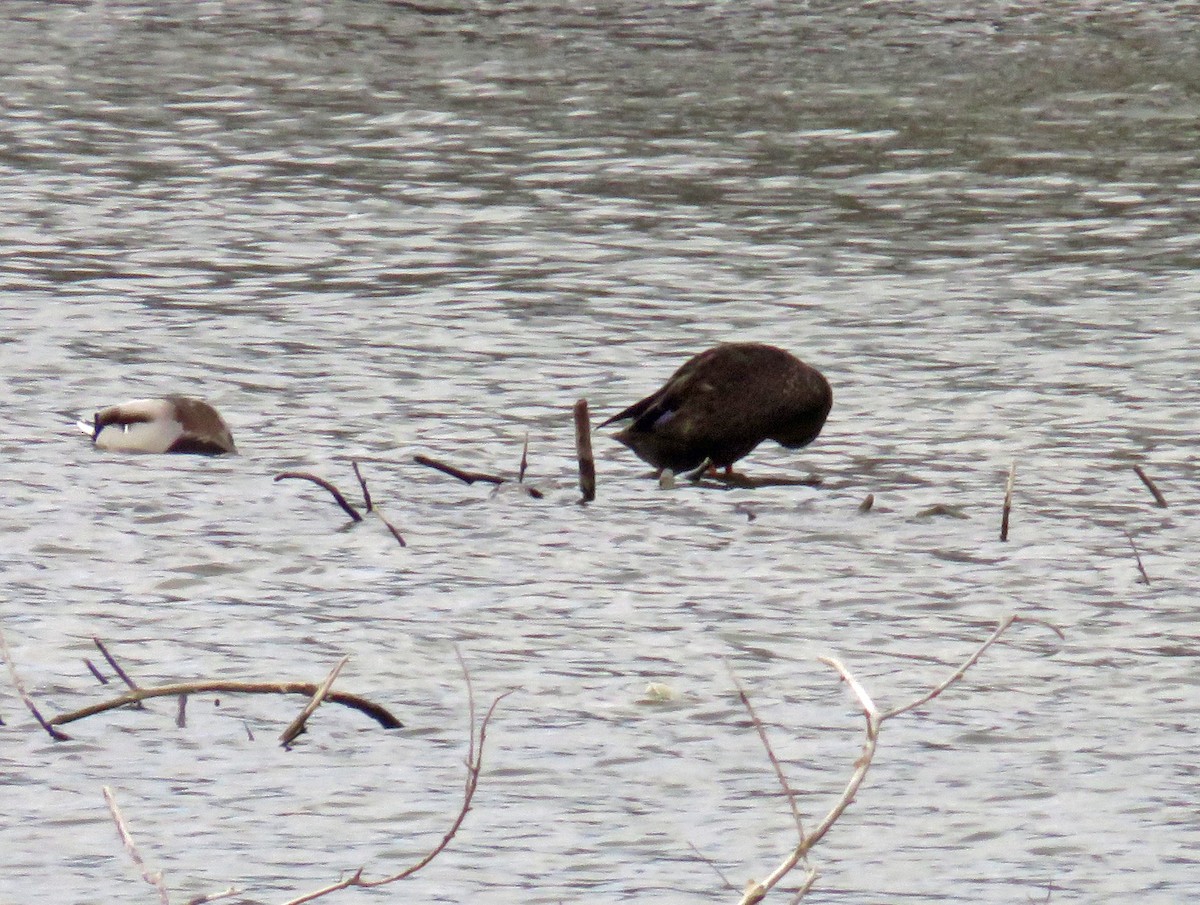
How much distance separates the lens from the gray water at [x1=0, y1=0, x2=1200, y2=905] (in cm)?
544

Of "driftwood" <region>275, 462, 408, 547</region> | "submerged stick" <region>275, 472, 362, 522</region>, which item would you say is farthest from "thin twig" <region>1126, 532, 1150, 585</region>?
"submerged stick" <region>275, 472, 362, 522</region>

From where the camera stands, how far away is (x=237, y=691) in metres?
5.64

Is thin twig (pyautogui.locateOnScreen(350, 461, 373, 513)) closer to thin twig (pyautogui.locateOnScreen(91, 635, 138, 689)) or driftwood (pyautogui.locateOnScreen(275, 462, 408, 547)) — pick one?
driftwood (pyautogui.locateOnScreen(275, 462, 408, 547))

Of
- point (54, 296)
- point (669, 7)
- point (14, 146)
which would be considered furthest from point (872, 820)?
point (669, 7)

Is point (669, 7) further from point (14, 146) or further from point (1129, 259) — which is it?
point (1129, 259)

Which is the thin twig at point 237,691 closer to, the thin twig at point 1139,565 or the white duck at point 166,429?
the thin twig at point 1139,565

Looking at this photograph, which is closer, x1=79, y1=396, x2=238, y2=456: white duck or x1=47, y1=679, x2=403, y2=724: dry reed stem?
x1=47, y1=679, x2=403, y2=724: dry reed stem

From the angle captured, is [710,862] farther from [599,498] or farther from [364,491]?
[599,498]

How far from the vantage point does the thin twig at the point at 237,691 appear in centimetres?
548

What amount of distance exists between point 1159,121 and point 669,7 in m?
8.79

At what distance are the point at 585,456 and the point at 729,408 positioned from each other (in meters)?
0.52

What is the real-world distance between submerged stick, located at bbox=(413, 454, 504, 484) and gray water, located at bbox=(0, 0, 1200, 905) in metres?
0.08

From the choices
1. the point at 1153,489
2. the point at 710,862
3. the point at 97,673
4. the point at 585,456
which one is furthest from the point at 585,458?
the point at 710,862

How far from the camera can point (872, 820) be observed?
545 centimetres
